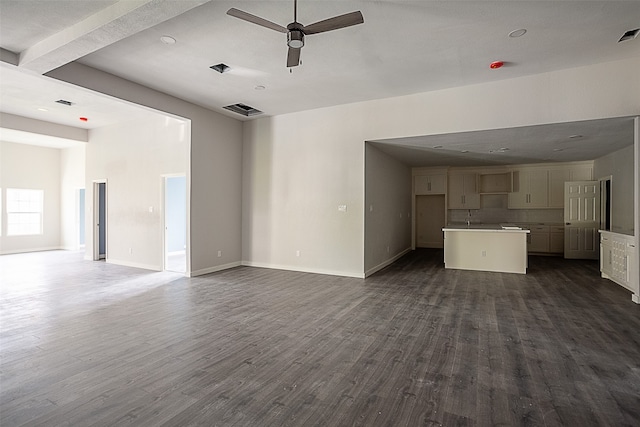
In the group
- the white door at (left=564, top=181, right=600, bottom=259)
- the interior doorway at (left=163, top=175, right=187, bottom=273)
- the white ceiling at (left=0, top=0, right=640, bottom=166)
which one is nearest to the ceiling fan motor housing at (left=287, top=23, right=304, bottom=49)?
the white ceiling at (left=0, top=0, right=640, bottom=166)

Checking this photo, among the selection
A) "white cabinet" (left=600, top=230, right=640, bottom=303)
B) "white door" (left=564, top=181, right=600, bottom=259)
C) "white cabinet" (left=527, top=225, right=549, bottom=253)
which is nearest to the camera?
"white cabinet" (left=600, top=230, right=640, bottom=303)

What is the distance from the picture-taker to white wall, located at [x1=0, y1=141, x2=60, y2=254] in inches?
364

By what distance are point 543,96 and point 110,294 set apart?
7.07 meters

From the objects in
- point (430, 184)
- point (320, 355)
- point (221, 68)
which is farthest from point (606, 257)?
point (221, 68)

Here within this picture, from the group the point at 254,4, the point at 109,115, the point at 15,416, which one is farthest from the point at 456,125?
the point at 109,115

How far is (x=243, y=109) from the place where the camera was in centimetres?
656

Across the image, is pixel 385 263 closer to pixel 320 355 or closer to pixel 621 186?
pixel 320 355

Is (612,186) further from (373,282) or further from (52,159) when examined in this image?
(52,159)

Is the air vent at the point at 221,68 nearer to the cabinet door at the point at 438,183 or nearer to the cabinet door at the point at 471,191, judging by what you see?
the cabinet door at the point at 438,183

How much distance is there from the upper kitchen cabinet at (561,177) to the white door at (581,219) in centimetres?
72

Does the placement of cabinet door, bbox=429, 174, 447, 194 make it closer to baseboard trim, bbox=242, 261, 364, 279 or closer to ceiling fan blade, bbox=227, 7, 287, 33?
baseboard trim, bbox=242, 261, 364, 279

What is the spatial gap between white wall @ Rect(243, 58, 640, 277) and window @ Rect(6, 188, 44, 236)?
747 cm

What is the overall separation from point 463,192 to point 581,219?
114 inches

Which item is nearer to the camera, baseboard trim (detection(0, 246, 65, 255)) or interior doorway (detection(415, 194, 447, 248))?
baseboard trim (detection(0, 246, 65, 255))
